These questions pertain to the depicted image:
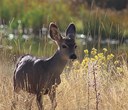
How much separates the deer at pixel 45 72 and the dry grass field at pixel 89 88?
0.22 metres

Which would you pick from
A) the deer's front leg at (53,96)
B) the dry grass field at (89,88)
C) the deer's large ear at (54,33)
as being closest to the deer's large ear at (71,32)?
the deer's large ear at (54,33)

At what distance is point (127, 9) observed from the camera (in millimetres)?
24453

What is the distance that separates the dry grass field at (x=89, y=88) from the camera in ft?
24.0

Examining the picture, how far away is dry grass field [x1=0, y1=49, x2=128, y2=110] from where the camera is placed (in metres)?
7.30

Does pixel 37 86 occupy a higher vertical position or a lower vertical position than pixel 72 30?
lower

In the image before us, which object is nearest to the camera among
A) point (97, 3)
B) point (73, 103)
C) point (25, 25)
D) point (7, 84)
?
point (73, 103)

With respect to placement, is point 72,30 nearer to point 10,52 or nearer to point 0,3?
point 10,52

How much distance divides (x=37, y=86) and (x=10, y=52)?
258 centimetres

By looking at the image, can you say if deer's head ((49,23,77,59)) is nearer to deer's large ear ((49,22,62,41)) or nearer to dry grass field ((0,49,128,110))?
deer's large ear ((49,22,62,41))

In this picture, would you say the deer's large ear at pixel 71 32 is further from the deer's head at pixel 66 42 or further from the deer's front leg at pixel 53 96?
the deer's front leg at pixel 53 96

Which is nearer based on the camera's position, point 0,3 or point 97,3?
point 0,3

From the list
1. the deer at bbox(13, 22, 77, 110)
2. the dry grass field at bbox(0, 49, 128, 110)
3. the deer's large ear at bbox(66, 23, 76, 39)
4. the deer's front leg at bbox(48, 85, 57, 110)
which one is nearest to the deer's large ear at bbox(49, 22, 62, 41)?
the deer at bbox(13, 22, 77, 110)

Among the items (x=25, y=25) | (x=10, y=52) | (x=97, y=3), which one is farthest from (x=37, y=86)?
(x=97, y=3)

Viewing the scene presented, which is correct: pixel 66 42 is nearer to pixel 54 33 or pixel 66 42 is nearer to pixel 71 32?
pixel 54 33
